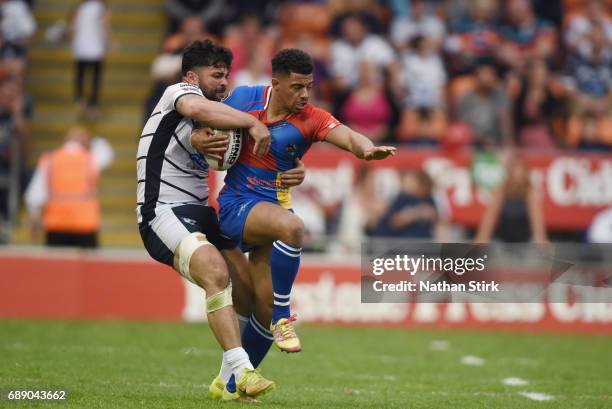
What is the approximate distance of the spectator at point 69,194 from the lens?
51.4 ft

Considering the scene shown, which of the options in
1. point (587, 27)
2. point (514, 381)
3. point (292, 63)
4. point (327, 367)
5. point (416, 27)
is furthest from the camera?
point (587, 27)

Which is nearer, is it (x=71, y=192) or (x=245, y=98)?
(x=245, y=98)

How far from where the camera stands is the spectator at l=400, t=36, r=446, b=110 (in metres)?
18.2

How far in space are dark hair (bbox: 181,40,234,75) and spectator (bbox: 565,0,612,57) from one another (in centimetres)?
1205

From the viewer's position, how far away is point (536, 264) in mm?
14352

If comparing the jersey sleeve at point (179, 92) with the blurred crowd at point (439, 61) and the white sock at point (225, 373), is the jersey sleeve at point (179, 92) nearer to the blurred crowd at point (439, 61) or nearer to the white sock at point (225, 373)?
the white sock at point (225, 373)

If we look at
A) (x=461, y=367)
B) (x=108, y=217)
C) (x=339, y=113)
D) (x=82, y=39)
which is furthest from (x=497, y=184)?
(x=82, y=39)

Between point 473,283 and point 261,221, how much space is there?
7.75 feet

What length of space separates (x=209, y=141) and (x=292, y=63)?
850 mm

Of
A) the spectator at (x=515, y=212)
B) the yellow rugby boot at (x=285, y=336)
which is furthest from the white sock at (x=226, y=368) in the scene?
the spectator at (x=515, y=212)

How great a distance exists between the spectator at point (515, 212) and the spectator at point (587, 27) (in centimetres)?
441

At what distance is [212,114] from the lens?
8133 millimetres

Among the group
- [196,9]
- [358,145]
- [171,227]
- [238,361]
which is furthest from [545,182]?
[238,361]

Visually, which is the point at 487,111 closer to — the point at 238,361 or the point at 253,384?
the point at 238,361
